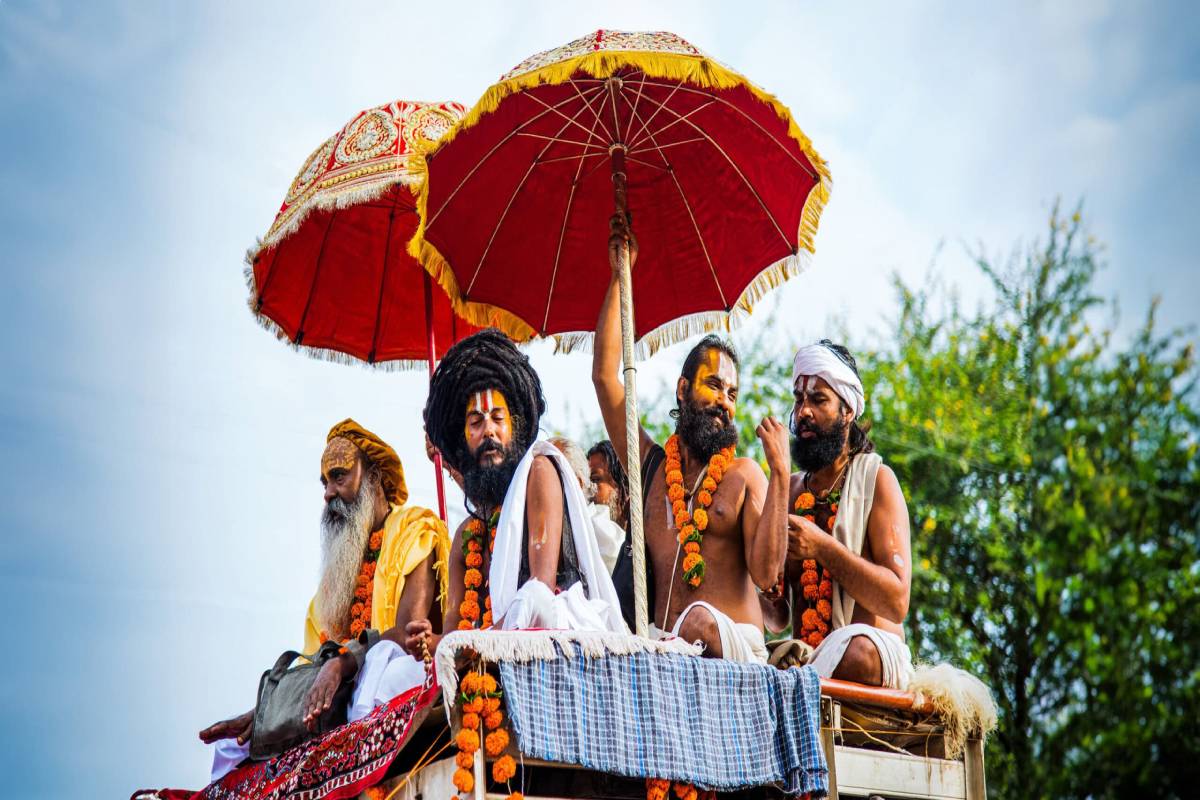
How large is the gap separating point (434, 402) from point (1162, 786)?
31.4 feet

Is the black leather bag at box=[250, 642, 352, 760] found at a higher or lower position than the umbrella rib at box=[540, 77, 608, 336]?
lower

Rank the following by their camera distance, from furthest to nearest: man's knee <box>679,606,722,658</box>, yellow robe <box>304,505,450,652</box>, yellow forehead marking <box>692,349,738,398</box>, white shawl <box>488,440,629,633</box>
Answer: yellow robe <box>304,505,450,652</box>
yellow forehead marking <box>692,349,738,398</box>
man's knee <box>679,606,722,658</box>
white shawl <box>488,440,629,633</box>

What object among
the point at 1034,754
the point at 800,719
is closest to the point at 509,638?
the point at 800,719

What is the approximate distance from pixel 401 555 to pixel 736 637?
191cm

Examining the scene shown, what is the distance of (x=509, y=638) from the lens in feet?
13.6

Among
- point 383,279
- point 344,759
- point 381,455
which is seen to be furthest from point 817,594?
point 383,279

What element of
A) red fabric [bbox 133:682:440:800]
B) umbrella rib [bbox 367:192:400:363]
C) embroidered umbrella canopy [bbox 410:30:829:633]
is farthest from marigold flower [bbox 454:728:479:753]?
umbrella rib [bbox 367:192:400:363]

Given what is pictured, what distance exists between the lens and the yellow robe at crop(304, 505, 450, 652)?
19.8 ft

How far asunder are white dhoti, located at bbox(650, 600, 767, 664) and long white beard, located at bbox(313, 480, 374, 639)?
70.1 inches

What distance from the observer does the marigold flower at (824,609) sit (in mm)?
5500

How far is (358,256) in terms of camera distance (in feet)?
24.7

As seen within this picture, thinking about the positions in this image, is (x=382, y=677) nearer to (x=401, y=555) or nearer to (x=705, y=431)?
(x=401, y=555)

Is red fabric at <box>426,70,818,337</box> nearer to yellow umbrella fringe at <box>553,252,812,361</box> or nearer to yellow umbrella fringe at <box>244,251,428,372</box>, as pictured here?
yellow umbrella fringe at <box>553,252,812,361</box>

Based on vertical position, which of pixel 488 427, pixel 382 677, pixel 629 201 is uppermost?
pixel 629 201
